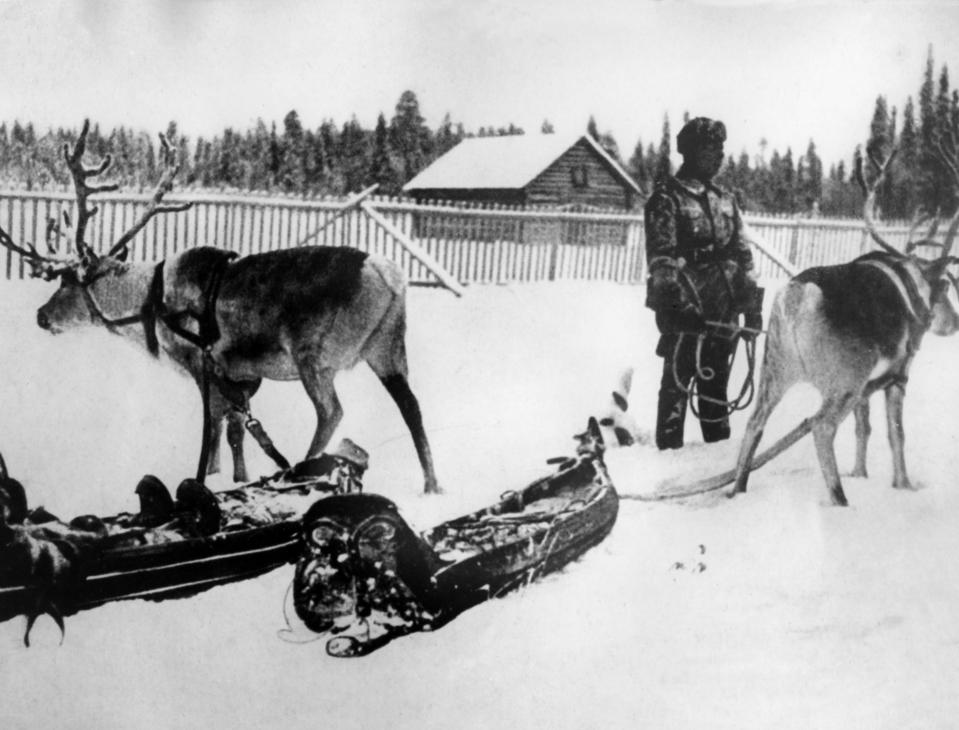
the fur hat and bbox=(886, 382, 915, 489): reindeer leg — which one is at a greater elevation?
the fur hat

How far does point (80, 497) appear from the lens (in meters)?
2.66

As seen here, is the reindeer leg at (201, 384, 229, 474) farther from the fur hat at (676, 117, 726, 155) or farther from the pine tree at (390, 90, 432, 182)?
the fur hat at (676, 117, 726, 155)

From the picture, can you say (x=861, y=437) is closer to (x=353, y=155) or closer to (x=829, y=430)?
A: (x=829, y=430)

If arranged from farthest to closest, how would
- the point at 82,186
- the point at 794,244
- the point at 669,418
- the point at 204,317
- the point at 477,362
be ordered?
1. the point at 794,244
2. the point at 669,418
3. the point at 477,362
4. the point at 204,317
5. the point at 82,186

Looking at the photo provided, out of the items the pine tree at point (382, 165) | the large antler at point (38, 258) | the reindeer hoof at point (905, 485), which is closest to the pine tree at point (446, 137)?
the pine tree at point (382, 165)

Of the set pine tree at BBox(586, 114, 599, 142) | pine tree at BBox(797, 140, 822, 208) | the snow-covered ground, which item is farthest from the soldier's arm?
pine tree at BBox(797, 140, 822, 208)

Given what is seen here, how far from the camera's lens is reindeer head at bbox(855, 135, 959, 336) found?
121 inches

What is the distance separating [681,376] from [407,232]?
0.95m

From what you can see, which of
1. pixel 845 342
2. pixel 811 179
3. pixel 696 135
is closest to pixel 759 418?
pixel 845 342

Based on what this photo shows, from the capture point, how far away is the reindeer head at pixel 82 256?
8.58 ft

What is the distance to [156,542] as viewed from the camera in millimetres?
2621

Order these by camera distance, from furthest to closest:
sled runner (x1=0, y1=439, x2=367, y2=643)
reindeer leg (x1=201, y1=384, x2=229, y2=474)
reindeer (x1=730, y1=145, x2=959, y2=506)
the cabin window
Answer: reindeer (x1=730, y1=145, x2=959, y2=506) < the cabin window < reindeer leg (x1=201, y1=384, x2=229, y2=474) < sled runner (x1=0, y1=439, x2=367, y2=643)

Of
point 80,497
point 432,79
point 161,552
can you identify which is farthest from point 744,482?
point 80,497

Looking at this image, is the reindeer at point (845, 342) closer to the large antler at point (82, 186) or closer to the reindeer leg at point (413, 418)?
the reindeer leg at point (413, 418)
